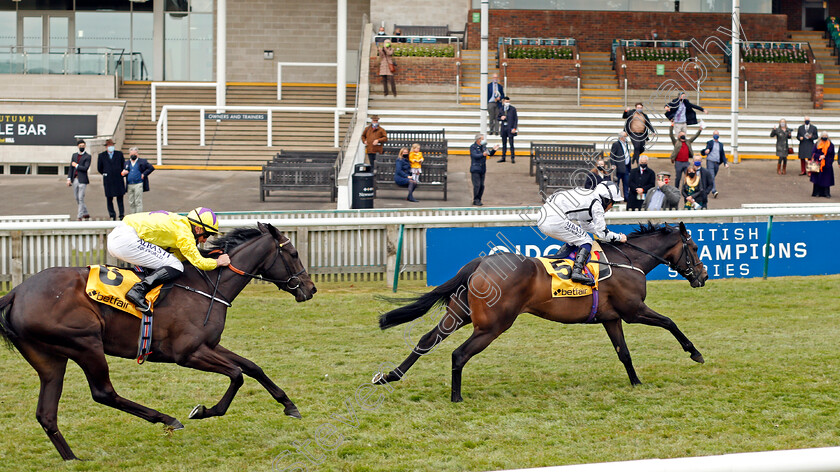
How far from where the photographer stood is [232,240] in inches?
311

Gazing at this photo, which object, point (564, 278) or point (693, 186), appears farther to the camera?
point (693, 186)

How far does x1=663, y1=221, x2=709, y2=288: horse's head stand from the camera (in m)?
9.14

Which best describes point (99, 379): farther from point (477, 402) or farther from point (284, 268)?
point (477, 402)

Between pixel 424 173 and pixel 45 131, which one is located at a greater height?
pixel 45 131

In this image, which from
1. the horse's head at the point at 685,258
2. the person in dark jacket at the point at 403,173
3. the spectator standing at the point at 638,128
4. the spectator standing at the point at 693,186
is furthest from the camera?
the person in dark jacket at the point at 403,173

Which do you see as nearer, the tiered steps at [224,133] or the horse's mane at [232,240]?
the horse's mane at [232,240]

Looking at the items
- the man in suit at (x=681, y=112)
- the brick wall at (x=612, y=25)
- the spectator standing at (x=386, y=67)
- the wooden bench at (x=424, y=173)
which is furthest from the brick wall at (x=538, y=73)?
the man in suit at (x=681, y=112)

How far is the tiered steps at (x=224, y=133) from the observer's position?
1006 inches

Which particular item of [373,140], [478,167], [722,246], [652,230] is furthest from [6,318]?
[373,140]

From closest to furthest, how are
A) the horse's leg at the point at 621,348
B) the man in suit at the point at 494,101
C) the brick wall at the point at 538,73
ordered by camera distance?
the horse's leg at the point at 621,348 → the man in suit at the point at 494,101 → the brick wall at the point at 538,73

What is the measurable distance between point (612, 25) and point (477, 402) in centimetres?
2631

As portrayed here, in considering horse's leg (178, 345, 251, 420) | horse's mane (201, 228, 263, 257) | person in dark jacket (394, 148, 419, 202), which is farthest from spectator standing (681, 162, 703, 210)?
horse's leg (178, 345, 251, 420)

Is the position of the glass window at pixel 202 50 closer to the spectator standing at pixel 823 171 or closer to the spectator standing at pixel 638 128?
the spectator standing at pixel 638 128

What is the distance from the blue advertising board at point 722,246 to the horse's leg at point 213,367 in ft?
21.2
